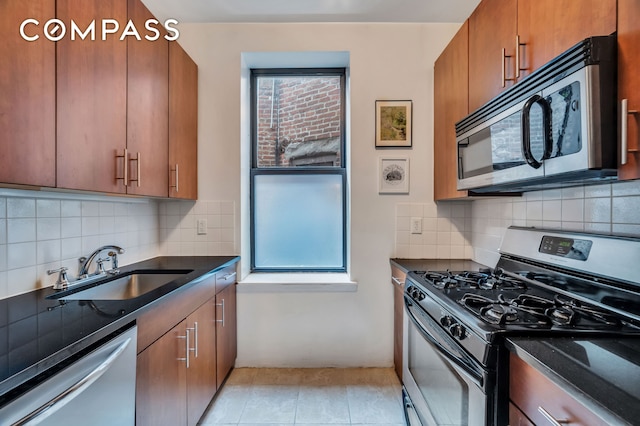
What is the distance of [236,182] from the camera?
7.48ft

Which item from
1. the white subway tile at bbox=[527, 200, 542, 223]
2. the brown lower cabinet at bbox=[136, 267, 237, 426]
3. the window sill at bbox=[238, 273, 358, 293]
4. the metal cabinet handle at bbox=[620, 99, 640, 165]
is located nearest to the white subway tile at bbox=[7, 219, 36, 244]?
the brown lower cabinet at bbox=[136, 267, 237, 426]

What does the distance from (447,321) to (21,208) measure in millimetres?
1797

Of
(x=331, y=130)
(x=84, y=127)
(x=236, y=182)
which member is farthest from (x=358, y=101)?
(x=84, y=127)

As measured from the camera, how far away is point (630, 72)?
0.81 meters

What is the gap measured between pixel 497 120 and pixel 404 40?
131cm

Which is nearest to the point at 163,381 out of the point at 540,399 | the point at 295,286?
the point at 295,286

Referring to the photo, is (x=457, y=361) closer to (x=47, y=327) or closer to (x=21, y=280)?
(x=47, y=327)

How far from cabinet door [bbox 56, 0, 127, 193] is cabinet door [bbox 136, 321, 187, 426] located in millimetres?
716

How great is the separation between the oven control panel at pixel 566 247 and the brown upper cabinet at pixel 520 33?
0.72 metres

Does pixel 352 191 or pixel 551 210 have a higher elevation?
pixel 352 191

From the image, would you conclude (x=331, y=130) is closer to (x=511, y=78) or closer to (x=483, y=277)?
(x=511, y=78)

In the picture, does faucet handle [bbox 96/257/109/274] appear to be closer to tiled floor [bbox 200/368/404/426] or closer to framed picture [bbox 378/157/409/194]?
tiled floor [bbox 200/368/404/426]

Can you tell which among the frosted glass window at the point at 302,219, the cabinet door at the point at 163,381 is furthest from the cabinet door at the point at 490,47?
the cabinet door at the point at 163,381

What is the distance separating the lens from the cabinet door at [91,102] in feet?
3.62
